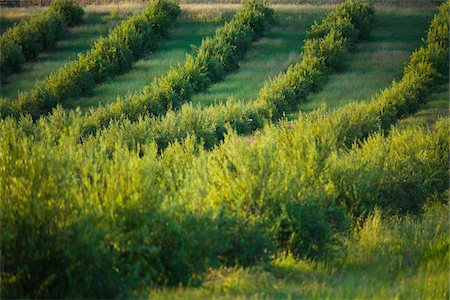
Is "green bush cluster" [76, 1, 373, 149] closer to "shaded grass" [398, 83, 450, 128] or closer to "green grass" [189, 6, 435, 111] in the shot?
"green grass" [189, 6, 435, 111]

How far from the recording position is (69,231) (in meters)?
11.1

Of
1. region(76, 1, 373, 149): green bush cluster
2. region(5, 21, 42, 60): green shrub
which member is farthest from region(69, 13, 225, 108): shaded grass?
region(5, 21, 42, 60): green shrub

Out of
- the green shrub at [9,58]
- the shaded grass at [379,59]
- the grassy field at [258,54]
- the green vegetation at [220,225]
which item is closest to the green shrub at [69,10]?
the grassy field at [258,54]

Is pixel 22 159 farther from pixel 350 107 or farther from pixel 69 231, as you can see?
pixel 350 107

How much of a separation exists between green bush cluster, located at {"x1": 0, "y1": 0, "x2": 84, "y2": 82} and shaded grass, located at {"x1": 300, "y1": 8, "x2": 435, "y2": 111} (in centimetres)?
1961

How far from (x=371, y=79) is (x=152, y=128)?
2191 cm

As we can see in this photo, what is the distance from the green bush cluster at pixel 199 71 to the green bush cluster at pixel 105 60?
334cm

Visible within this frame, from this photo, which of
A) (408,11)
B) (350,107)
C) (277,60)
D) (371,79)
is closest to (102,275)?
(350,107)

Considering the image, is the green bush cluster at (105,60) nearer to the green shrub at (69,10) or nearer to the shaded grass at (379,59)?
the green shrub at (69,10)

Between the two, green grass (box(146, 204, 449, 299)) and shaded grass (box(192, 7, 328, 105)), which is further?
shaded grass (box(192, 7, 328, 105))

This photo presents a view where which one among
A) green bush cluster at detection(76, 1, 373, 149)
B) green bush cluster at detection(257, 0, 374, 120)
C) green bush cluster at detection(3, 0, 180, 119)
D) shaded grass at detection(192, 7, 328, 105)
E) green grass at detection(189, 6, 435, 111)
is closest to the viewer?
green bush cluster at detection(76, 1, 373, 149)

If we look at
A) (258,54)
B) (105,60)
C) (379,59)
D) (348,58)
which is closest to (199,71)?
(105,60)

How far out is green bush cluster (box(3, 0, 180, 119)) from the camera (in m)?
43.5

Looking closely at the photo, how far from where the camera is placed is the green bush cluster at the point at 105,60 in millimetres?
43531
